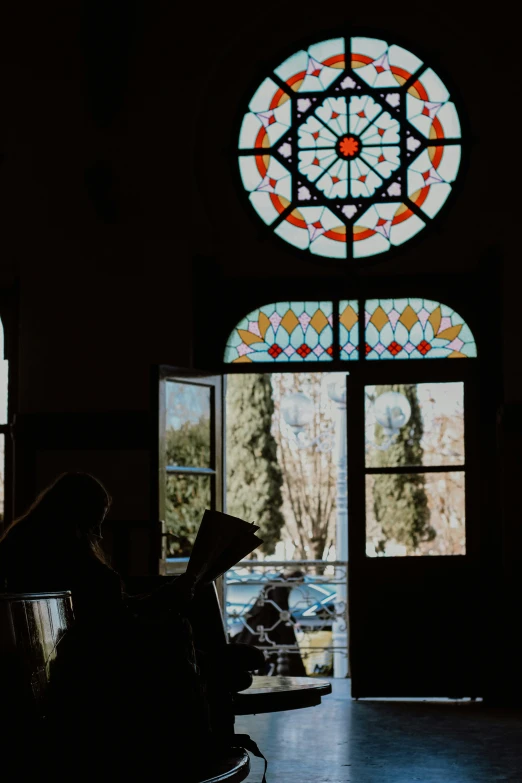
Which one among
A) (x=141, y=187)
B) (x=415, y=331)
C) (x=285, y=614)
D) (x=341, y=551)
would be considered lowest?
(x=285, y=614)

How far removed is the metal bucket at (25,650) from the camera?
78 centimetres

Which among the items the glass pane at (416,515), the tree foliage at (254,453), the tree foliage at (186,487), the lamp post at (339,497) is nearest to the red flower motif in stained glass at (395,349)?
the glass pane at (416,515)

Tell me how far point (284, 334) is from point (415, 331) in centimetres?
87

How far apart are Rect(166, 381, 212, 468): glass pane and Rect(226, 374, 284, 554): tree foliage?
31.4 ft

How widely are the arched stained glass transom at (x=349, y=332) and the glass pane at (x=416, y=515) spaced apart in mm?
824

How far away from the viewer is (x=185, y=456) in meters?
6.59

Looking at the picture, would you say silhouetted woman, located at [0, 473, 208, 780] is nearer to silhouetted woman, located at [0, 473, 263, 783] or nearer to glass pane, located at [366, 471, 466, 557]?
silhouetted woman, located at [0, 473, 263, 783]

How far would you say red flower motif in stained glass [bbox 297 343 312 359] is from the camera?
701 cm

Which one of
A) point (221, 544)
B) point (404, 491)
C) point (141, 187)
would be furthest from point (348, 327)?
point (221, 544)

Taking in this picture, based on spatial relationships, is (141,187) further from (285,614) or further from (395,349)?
(285,614)

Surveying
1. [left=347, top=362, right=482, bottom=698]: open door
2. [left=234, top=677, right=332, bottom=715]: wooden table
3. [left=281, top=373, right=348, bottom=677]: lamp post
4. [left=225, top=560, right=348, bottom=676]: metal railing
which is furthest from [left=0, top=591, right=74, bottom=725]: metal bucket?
[left=281, top=373, right=348, bottom=677]: lamp post

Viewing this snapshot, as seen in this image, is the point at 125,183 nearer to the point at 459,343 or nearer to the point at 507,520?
the point at 459,343

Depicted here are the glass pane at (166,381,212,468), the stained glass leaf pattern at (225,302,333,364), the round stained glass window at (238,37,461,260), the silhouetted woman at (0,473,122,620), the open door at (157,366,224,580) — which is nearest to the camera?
the silhouetted woman at (0,473,122,620)

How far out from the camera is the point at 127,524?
20.9 feet
